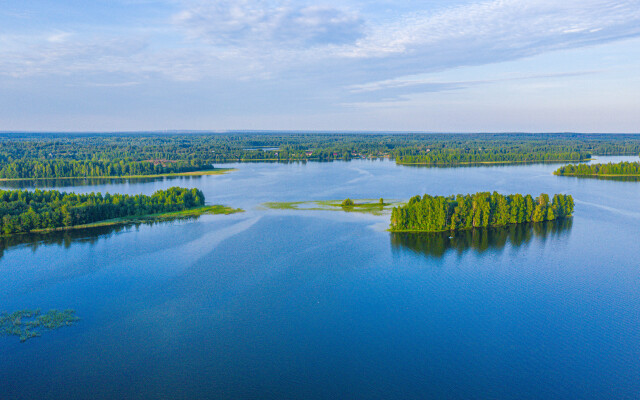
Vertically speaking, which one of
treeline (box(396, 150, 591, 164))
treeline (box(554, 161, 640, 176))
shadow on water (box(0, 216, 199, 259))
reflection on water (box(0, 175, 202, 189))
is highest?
treeline (box(396, 150, 591, 164))

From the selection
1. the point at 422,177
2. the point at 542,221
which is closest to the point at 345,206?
the point at 542,221

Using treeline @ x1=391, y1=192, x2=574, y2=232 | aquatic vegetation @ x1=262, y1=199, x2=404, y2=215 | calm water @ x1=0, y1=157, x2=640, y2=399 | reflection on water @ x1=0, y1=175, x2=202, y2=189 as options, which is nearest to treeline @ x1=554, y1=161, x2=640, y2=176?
calm water @ x1=0, y1=157, x2=640, y2=399

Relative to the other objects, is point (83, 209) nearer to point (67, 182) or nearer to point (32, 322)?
point (32, 322)

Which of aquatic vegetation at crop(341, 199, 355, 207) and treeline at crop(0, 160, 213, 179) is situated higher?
treeline at crop(0, 160, 213, 179)

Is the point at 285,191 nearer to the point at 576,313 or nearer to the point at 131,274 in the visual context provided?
the point at 131,274

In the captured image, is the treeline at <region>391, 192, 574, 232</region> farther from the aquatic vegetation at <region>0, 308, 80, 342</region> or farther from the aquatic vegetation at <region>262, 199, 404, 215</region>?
the aquatic vegetation at <region>0, 308, 80, 342</region>
